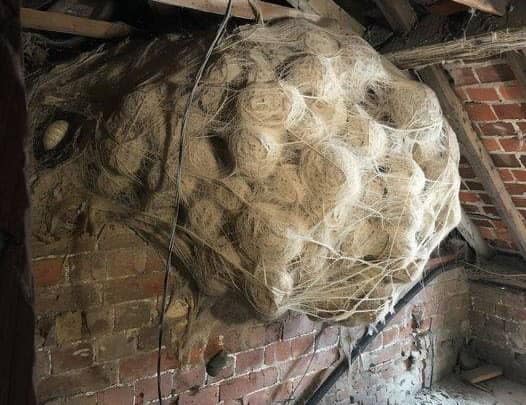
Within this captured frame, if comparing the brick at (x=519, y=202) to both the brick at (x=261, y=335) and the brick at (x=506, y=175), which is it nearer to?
the brick at (x=506, y=175)

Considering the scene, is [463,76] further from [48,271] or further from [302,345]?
[48,271]

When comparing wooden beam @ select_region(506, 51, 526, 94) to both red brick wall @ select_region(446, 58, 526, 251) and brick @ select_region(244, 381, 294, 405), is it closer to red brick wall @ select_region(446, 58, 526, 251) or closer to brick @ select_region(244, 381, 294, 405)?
red brick wall @ select_region(446, 58, 526, 251)

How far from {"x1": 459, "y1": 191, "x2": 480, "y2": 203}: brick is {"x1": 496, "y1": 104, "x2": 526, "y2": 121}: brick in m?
0.49

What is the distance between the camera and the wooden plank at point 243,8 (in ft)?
3.61

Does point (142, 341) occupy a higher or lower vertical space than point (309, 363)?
higher

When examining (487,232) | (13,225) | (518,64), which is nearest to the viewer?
(13,225)

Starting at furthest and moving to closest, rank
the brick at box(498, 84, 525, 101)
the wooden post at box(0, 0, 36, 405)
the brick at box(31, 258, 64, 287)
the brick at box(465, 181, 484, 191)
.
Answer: the brick at box(465, 181, 484, 191), the brick at box(498, 84, 525, 101), the brick at box(31, 258, 64, 287), the wooden post at box(0, 0, 36, 405)

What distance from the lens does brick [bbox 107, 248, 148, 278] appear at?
1306 mm

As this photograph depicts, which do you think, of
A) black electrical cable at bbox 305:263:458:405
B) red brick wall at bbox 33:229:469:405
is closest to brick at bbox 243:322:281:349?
red brick wall at bbox 33:229:469:405

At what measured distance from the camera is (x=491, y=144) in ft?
5.45

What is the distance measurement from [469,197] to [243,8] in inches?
53.1

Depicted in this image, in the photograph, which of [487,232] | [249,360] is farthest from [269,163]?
[487,232]

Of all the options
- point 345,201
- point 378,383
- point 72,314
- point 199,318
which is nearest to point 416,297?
point 378,383

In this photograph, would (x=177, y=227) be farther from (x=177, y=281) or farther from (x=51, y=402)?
(x=51, y=402)
